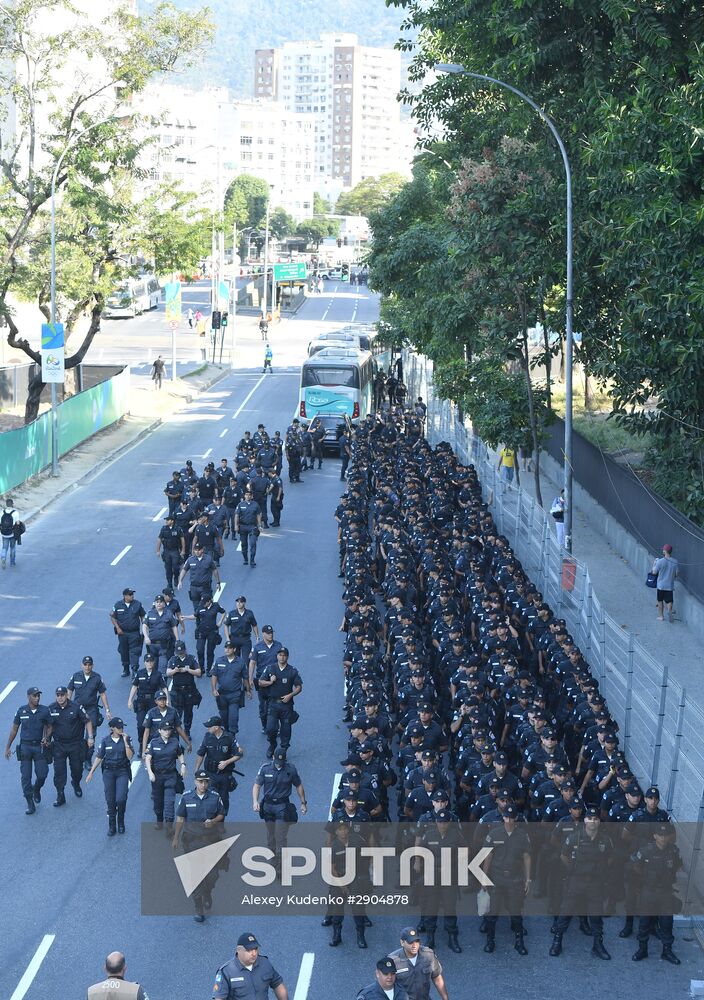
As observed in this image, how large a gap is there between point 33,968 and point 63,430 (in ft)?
88.8

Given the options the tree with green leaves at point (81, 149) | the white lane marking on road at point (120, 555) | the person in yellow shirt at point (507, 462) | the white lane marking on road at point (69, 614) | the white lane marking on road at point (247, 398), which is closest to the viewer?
the white lane marking on road at point (69, 614)

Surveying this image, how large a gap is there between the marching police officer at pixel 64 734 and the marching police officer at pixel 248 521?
9872mm

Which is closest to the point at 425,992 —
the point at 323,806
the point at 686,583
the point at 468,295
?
the point at 323,806

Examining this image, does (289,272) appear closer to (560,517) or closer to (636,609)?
(560,517)

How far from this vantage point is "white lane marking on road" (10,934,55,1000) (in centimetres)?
1082

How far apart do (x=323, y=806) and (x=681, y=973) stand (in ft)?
14.7

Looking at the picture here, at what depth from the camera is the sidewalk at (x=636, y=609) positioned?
20.2 metres

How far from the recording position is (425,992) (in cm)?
969

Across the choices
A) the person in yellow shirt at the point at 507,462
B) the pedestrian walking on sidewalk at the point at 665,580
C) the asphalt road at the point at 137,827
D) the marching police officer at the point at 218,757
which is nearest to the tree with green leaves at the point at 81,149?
the asphalt road at the point at 137,827

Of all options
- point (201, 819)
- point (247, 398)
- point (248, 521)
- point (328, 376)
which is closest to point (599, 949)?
point (201, 819)

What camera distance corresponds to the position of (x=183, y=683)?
52.7 feet

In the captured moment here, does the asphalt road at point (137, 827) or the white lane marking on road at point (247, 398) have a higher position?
the white lane marking on road at point (247, 398)

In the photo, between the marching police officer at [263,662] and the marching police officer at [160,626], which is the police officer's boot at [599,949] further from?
the marching police officer at [160,626]

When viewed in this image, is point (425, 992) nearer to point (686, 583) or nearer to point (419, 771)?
point (419, 771)
